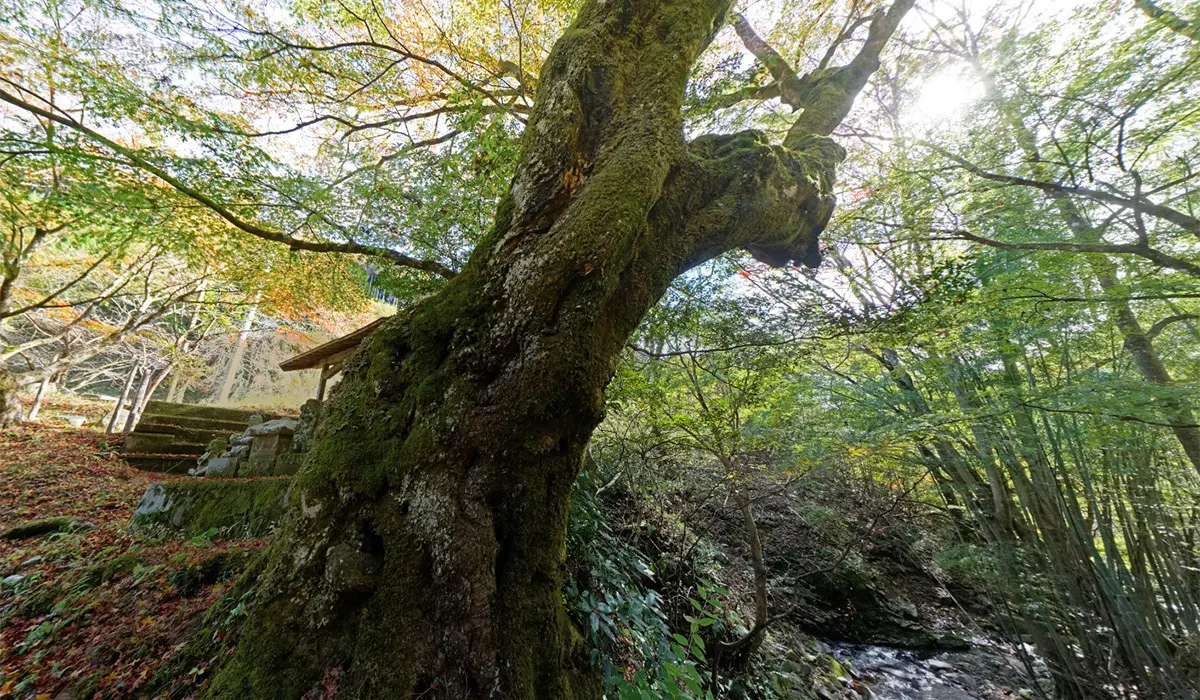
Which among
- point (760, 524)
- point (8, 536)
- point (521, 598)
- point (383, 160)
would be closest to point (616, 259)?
point (521, 598)

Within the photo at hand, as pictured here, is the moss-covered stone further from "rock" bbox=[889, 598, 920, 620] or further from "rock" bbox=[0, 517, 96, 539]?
"rock" bbox=[889, 598, 920, 620]

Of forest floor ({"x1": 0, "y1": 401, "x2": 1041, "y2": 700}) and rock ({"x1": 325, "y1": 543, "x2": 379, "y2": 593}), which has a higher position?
rock ({"x1": 325, "y1": 543, "x2": 379, "y2": 593})

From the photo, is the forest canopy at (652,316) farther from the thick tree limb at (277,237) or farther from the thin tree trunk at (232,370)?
the thin tree trunk at (232,370)

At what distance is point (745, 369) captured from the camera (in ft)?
14.0

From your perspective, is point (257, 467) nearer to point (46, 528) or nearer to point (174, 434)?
point (46, 528)

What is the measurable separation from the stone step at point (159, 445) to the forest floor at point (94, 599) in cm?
283

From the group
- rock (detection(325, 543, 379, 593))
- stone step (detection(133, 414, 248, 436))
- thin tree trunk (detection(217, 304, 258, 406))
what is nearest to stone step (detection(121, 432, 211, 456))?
stone step (detection(133, 414, 248, 436))

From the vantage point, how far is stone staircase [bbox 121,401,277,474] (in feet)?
23.3

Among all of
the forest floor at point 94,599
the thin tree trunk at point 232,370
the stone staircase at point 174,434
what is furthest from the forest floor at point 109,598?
the thin tree trunk at point 232,370

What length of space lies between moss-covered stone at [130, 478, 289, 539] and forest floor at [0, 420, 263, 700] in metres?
0.21

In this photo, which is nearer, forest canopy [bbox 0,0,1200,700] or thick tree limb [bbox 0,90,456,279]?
forest canopy [bbox 0,0,1200,700]

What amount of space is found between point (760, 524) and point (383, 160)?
8.02 metres

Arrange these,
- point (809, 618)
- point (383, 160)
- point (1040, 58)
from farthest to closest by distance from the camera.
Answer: point (809, 618) < point (383, 160) < point (1040, 58)

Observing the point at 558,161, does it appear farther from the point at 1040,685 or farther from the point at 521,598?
the point at 1040,685
